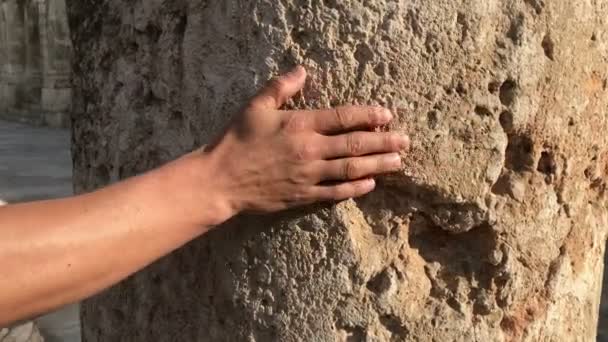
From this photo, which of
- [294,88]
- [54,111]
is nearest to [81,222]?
[294,88]

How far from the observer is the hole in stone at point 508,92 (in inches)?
49.6

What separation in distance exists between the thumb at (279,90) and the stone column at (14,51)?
48.6ft

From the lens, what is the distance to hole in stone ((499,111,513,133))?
4.17 ft

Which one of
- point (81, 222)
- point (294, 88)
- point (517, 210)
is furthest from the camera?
point (517, 210)

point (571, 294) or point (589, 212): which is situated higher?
point (589, 212)

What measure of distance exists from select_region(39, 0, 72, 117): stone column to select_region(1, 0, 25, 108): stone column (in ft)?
2.79

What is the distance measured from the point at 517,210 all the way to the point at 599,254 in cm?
29

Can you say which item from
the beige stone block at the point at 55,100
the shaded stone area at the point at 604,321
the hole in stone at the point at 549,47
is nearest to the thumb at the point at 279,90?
the hole in stone at the point at 549,47

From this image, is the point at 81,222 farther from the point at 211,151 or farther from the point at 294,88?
the point at 294,88

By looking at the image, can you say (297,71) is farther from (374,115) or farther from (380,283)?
(380,283)

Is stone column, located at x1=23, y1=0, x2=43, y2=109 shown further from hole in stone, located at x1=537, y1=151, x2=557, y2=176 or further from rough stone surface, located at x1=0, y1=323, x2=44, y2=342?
hole in stone, located at x1=537, y1=151, x2=557, y2=176

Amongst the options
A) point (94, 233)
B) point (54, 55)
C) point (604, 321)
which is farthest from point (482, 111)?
point (54, 55)

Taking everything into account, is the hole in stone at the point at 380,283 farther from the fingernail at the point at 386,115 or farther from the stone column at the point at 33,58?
the stone column at the point at 33,58

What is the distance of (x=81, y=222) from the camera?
109cm
